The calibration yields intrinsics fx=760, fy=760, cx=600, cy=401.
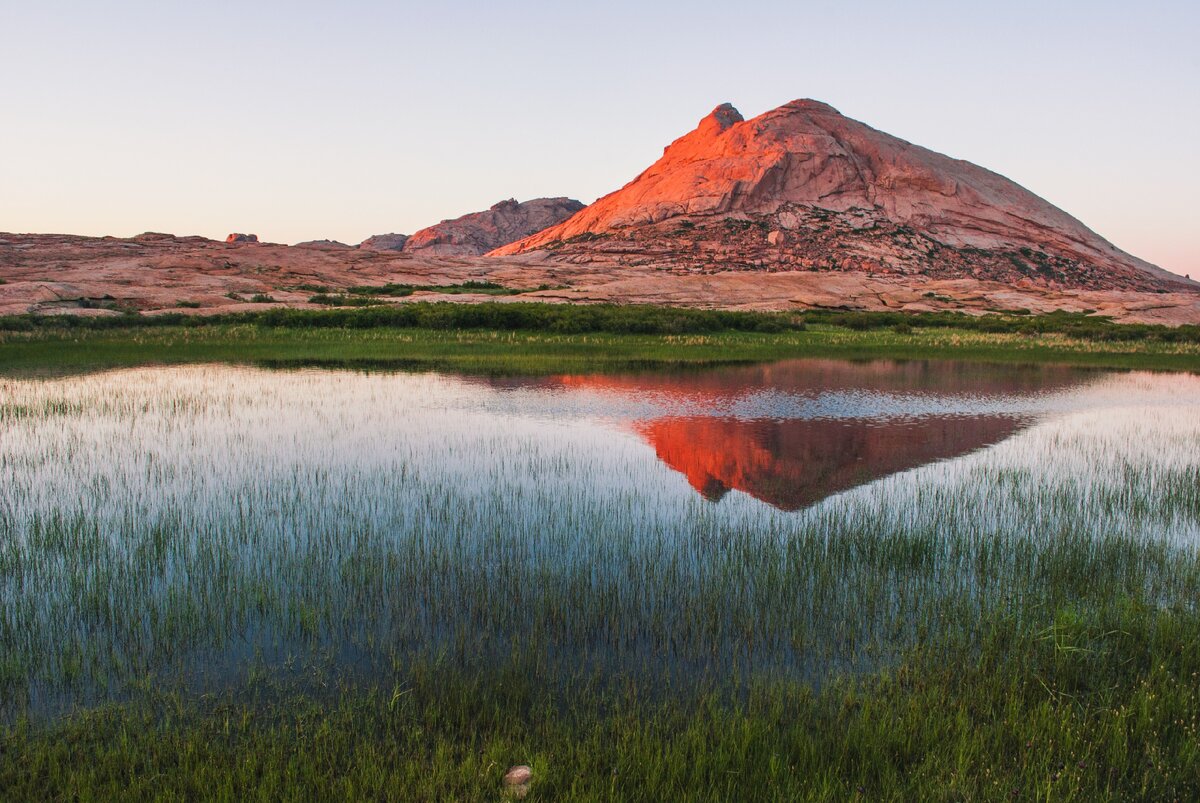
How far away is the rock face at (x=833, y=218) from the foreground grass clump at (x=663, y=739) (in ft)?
317

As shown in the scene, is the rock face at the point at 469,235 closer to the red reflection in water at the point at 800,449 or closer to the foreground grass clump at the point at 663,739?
the red reflection in water at the point at 800,449

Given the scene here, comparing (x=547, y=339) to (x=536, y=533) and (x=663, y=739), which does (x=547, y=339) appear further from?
(x=663, y=739)

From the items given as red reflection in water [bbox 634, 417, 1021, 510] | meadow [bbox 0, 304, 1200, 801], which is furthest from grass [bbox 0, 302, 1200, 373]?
meadow [bbox 0, 304, 1200, 801]

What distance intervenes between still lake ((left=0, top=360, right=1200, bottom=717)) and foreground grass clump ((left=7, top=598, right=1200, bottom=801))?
518 millimetres

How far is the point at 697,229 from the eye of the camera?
115562 millimetres

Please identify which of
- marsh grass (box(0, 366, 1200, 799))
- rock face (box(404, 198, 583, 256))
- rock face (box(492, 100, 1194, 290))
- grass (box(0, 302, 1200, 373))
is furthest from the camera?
rock face (box(404, 198, 583, 256))

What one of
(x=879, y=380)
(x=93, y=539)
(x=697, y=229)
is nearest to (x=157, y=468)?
(x=93, y=539)

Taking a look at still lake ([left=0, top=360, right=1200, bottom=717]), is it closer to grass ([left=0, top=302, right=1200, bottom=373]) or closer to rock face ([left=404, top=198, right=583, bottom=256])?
grass ([left=0, top=302, right=1200, bottom=373])

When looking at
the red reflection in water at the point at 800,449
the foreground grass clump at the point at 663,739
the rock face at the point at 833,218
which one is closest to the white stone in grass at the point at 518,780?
the foreground grass clump at the point at 663,739

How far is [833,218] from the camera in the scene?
392 ft

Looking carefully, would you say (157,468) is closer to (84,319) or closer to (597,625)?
(597,625)

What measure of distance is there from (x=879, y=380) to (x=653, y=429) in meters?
14.7

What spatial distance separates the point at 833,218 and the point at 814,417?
4220 inches

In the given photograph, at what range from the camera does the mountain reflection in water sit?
14562 mm
